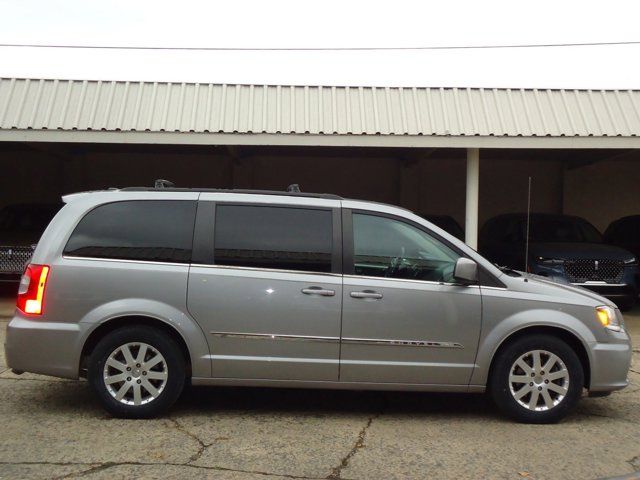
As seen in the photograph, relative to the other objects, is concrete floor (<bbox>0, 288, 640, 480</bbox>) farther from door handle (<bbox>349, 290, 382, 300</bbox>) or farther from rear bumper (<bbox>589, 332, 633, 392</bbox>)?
door handle (<bbox>349, 290, 382, 300</bbox>)

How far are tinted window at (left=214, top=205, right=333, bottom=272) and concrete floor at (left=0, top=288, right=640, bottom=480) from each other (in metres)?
1.25

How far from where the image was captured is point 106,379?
15.1 feet

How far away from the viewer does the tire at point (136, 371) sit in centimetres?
459

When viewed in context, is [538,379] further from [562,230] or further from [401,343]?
[562,230]

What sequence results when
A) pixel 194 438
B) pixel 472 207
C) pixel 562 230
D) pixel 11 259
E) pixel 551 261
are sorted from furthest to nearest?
1. pixel 562 230
2. pixel 472 207
3. pixel 11 259
4. pixel 551 261
5. pixel 194 438

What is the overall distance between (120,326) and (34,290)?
690mm

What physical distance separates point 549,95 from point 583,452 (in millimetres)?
7711

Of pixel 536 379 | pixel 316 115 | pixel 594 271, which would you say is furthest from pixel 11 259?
pixel 594 271

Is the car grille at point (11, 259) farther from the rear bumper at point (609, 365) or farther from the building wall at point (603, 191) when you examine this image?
the building wall at point (603, 191)

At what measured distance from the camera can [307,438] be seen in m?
4.38

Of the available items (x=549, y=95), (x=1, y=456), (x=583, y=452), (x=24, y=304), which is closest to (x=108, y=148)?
(x=549, y=95)

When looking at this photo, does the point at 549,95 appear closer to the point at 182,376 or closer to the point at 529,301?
the point at 529,301

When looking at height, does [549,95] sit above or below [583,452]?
above

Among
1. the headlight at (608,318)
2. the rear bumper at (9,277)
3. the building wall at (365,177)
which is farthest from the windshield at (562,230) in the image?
the rear bumper at (9,277)
